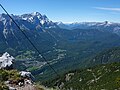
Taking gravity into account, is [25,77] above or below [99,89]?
above

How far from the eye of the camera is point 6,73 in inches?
773

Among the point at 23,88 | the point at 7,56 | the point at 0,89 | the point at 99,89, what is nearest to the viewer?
the point at 0,89

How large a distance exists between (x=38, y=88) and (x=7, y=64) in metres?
6.46

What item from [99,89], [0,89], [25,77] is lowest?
[99,89]

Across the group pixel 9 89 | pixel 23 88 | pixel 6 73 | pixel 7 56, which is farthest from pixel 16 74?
pixel 7 56

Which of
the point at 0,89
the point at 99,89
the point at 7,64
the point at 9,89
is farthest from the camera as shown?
the point at 99,89

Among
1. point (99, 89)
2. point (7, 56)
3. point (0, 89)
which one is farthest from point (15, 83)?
point (99, 89)

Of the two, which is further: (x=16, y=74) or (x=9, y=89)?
(x=16, y=74)

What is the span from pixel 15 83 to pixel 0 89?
355 cm

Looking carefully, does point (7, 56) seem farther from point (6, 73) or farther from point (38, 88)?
point (38, 88)

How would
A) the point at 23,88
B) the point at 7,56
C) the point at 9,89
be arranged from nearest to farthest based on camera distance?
the point at 9,89 → the point at 23,88 → the point at 7,56

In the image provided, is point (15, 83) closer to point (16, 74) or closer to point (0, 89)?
point (16, 74)

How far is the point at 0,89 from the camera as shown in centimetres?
1502

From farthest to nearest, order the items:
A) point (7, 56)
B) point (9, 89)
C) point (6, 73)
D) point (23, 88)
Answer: point (7, 56) < point (6, 73) < point (23, 88) < point (9, 89)
